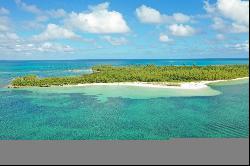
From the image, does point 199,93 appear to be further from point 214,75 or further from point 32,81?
point 32,81

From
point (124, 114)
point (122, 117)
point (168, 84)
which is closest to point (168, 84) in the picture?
point (168, 84)

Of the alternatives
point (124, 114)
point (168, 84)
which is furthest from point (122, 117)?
point (168, 84)

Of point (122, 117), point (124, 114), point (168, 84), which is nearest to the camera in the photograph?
point (122, 117)

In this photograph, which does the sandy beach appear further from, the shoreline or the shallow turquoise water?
the shallow turquoise water

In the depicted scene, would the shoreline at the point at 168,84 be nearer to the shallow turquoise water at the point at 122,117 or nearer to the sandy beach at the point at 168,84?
the sandy beach at the point at 168,84

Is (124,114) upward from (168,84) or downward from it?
downward

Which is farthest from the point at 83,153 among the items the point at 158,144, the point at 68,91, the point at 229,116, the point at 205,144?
the point at 68,91

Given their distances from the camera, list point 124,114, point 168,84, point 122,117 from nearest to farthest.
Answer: point 122,117 → point 124,114 → point 168,84

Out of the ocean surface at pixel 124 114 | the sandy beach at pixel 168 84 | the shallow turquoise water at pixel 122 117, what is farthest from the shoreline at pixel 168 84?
the shallow turquoise water at pixel 122 117

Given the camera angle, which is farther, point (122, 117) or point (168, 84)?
point (168, 84)

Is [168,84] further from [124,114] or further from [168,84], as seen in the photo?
[124,114]
